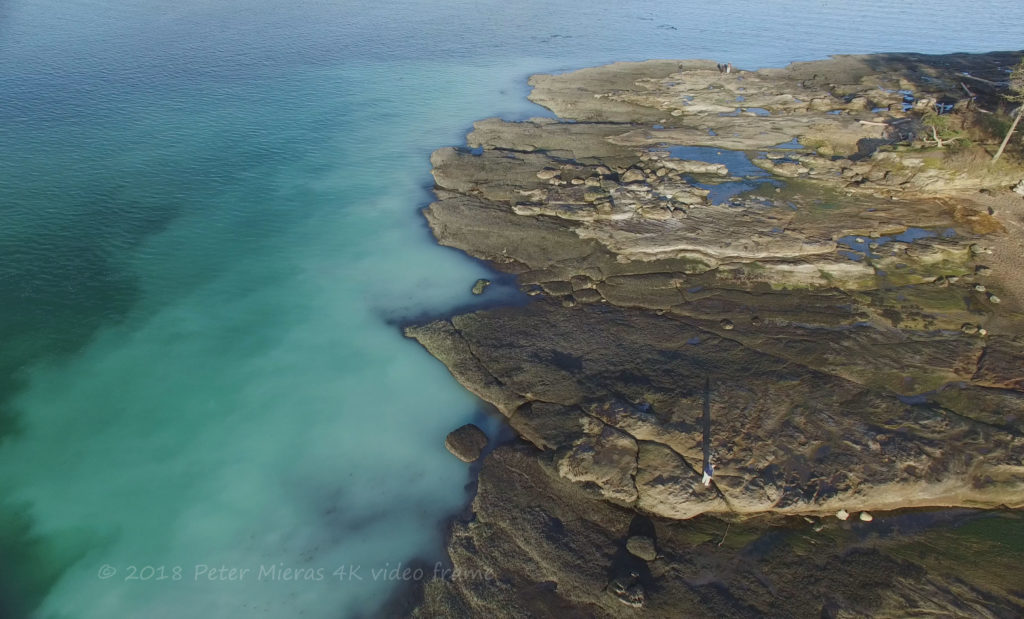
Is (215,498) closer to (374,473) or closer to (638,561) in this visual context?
(374,473)

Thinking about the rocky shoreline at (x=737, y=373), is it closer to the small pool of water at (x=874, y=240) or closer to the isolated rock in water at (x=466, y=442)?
the small pool of water at (x=874, y=240)

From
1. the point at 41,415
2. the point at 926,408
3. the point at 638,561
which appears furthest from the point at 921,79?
the point at 41,415

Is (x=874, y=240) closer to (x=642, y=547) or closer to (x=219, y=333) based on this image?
(x=642, y=547)

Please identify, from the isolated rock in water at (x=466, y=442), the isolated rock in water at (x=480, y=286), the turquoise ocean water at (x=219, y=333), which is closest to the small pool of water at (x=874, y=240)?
the turquoise ocean water at (x=219, y=333)

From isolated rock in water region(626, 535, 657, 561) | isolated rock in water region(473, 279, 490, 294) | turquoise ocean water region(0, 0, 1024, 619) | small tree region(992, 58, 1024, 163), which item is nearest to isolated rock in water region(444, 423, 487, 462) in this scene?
turquoise ocean water region(0, 0, 1024, 619)

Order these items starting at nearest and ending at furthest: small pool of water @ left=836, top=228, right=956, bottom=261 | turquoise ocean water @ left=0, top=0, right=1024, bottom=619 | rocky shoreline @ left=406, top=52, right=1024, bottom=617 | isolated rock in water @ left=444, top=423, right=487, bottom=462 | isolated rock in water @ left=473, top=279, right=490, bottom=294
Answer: rocky shoreline @ left=406, top=52, right=1024, bottom=617, turquoise ocean water @ left=0, top=0, right=1024, bottom=619, isolated rock in water @ left=444, top=423, right=487, bottom=462, isolated rock in water @ left=473, top=279, right=490, bottom=294, small pool of water @ left=836, top=228, right=956, bottom=261

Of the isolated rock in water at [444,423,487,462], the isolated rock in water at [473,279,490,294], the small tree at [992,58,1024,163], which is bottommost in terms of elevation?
the isolated rock in water at [444,423,487,462]

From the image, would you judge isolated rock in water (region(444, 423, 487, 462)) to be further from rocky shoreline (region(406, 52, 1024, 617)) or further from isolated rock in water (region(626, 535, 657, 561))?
isolated rock in water (region(626, 535, 657, 561))

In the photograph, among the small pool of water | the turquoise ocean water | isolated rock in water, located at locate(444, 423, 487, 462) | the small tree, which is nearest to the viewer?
the turquoise ocean water
